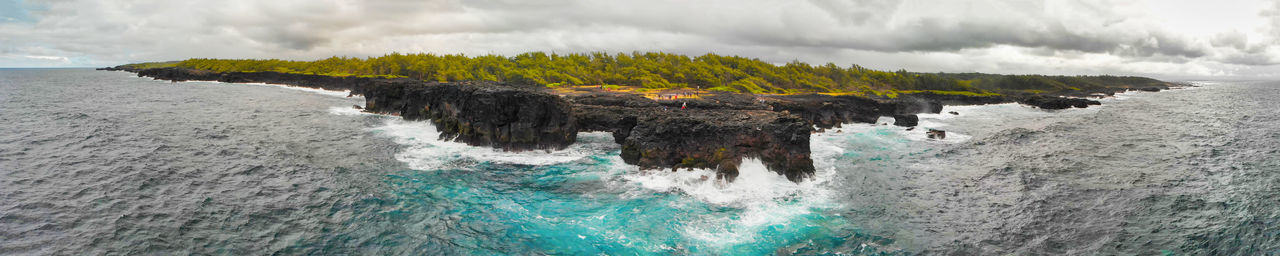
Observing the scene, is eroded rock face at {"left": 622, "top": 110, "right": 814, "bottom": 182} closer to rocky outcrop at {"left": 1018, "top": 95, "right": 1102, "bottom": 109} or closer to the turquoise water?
the turquoise water

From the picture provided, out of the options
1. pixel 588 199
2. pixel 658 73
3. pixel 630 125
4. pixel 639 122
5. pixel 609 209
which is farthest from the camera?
pixel 658 73

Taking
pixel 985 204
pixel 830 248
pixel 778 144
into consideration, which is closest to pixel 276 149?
pixel 778 144

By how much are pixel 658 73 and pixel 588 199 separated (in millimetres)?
86508

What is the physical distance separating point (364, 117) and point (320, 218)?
129ft

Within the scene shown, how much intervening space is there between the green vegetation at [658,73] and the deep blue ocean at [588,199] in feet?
195

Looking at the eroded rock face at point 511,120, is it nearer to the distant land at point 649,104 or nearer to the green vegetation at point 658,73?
the distant land at point 649,104

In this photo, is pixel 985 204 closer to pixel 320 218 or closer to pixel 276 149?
pixel 320 218

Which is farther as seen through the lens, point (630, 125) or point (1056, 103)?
point (1056, 103)

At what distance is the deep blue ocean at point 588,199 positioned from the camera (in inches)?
714

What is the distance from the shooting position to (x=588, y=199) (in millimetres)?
23500

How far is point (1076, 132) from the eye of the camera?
5059 centimetres

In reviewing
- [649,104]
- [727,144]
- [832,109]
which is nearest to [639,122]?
[727,144]

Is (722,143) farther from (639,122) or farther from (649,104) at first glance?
(649,104)

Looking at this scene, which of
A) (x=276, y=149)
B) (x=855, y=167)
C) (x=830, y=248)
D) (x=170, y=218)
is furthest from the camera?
(x=276, y=149)
